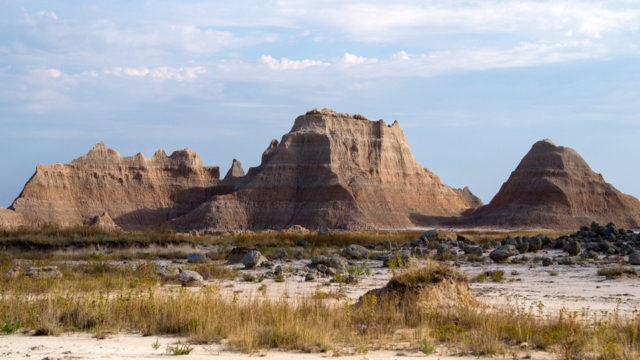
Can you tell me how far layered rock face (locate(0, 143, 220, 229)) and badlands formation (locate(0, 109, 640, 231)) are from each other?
0.50ft

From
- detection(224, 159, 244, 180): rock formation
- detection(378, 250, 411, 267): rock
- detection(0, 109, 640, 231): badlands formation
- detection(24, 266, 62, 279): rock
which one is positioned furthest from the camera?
detection(224, 159, 244, 180): rock formation

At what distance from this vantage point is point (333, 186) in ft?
251

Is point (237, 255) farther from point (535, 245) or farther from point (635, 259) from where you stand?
point (635, 259)

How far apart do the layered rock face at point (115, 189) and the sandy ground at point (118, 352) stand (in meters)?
63.6

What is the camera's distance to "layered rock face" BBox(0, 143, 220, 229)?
2928 inches

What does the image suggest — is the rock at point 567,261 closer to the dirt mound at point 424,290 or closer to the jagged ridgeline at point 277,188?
the dirt mound at point 424,290

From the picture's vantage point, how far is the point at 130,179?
282ft

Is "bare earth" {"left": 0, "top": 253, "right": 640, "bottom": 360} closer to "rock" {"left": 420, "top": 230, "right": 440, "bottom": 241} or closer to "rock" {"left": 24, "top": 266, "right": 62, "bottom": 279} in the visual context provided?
"rock" {"left": 24, "top": 266, "right": 62, "bottom": 279}

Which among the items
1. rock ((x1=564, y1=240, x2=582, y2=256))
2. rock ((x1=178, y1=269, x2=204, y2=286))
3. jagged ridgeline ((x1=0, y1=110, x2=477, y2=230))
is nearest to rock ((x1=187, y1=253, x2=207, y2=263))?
rock ((x1=178, y1=269, x2=204, y2=286))

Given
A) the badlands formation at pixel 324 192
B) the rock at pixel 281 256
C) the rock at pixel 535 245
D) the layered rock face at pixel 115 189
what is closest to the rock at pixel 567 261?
the rock at pixel 535 245

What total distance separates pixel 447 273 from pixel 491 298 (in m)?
1.98

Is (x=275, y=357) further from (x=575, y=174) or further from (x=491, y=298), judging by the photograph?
(x=575, y=174)

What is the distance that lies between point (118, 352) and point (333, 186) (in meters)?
69.5

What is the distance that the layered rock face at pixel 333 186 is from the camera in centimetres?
7450
